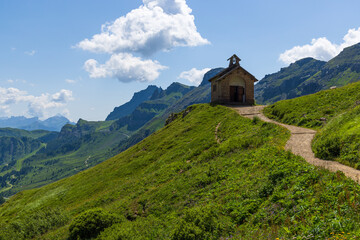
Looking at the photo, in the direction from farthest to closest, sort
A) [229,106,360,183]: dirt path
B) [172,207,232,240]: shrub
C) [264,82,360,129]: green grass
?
[264,82,360,129]: green grass
[229,106,360,183]: dirt path
[172,207,232,240]: shrub

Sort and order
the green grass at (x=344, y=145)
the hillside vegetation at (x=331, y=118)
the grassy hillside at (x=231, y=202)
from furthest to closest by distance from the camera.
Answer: the hillside vegetation at (x=331, y=118)
the green grass at (x=344, y=145)
the grassy hillside at (x=231, y=202)

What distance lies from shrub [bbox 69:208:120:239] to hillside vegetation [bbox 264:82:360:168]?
719 inches

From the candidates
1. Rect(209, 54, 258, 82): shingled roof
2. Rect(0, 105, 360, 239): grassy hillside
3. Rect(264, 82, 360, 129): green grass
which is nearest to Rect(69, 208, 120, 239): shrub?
Rect(0, 105, 360, 239): grassy hillside

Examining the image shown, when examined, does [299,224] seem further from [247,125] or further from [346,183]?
[247,125]

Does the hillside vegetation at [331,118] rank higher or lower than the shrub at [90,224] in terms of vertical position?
higher

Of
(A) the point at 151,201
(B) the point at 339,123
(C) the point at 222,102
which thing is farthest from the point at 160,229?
(C) the point at 222,102

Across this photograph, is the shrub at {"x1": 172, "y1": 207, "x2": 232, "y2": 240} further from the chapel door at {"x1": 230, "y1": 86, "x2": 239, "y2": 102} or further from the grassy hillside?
the chapel door at {"x1": 230, "y1": 86, "x2": 239, "y2": 102}

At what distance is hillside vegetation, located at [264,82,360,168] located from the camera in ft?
53.0

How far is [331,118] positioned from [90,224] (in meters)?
28.8

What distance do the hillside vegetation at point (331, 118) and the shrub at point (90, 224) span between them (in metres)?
18.3

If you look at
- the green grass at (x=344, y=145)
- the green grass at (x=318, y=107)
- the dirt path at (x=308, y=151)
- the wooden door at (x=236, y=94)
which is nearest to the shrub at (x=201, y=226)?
the dirt path at (x=308, y=151)

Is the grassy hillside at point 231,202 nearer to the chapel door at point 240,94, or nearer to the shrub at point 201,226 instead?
the shrub at point 201,226

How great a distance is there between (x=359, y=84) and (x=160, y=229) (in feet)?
119

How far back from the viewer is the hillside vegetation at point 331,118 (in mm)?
16141
